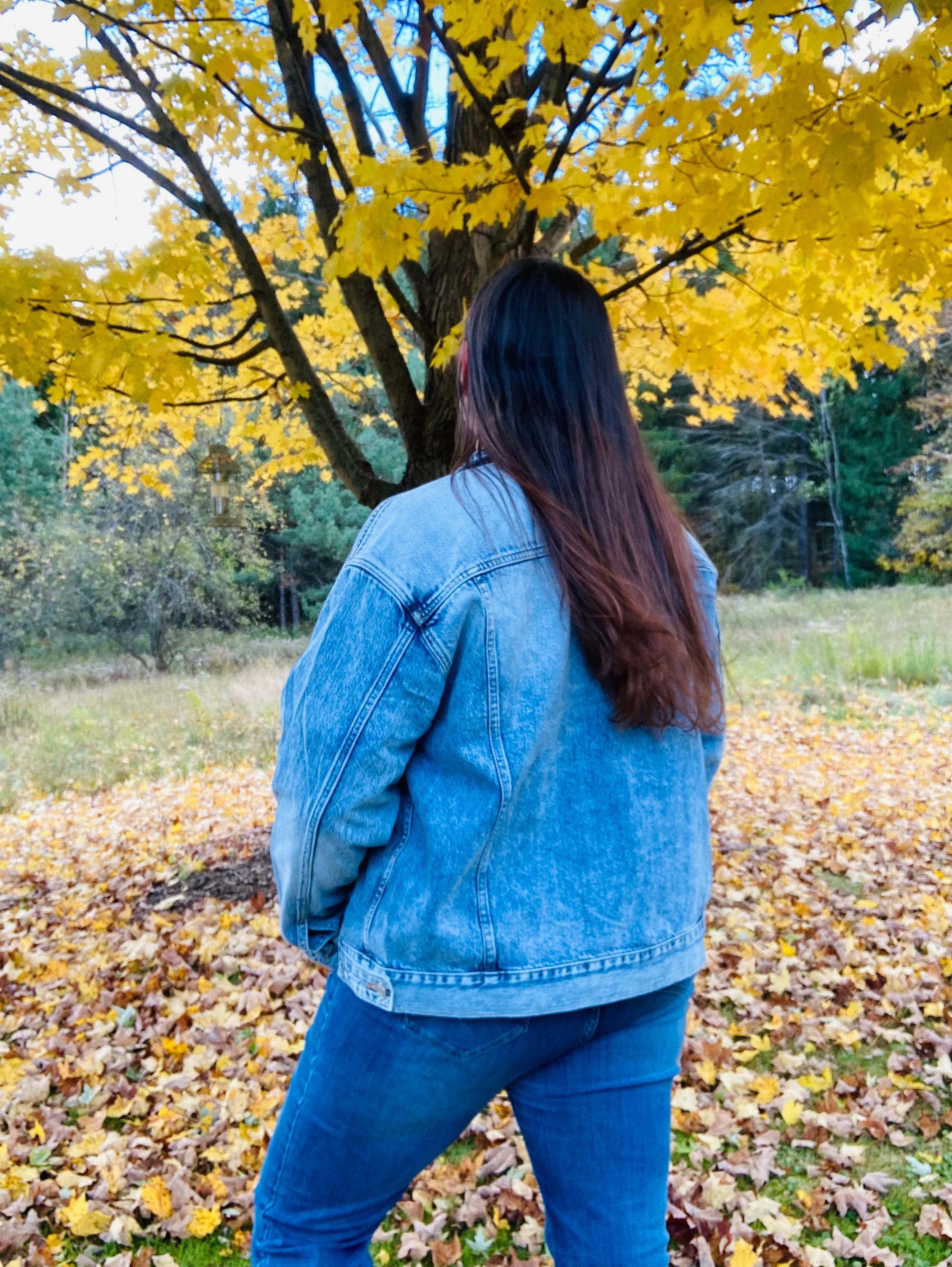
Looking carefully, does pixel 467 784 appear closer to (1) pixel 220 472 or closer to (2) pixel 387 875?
(2) pixel 387 875

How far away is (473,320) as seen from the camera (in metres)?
1.20

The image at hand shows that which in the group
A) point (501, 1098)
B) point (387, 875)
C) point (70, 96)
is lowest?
point (501, 1098)

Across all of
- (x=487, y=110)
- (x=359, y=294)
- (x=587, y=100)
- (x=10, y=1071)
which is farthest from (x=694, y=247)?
(x=10, y=1071)

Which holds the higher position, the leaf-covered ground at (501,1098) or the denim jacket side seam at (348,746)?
the denim jacket side seam at (348,746)

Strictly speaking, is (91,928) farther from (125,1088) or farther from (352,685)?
(352,685)

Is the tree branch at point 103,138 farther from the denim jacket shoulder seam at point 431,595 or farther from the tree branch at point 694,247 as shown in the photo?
the denim jacket shoulder seam at point 431,595

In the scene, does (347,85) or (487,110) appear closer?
(487,110)

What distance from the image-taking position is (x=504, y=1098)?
2.75 meters

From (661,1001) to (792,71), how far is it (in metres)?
2.21

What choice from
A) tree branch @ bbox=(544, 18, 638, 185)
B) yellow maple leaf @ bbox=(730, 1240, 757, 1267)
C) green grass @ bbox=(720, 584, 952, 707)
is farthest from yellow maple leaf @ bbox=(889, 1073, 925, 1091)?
green grass @ bbox=(720, 584, 952, 707)

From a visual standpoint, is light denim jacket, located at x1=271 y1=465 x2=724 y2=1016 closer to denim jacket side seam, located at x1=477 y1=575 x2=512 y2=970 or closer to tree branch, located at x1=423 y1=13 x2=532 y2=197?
denim jacket side seam, located at x1=477 y1=575 x2=512 y2=970

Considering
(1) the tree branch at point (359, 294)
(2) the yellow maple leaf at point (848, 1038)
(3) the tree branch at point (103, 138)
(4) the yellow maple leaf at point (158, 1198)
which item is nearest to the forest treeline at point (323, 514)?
(3) the tree branch at point (103, 138)

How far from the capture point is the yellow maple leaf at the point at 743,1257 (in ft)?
6.48

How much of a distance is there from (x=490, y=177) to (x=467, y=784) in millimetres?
2290
